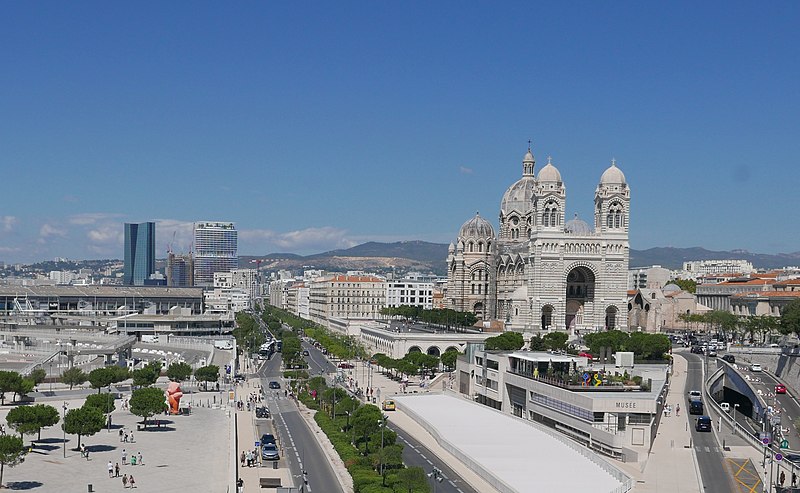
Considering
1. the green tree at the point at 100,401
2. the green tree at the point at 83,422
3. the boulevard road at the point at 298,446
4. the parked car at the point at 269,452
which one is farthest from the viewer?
the green tree at the point at 100,401

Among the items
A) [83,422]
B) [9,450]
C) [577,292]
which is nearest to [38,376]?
[83,422]

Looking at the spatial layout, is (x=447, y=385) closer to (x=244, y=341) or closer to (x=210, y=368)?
(x=210, y=368)

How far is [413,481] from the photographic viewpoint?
4144 centimetres

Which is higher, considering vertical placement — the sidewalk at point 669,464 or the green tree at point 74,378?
the green tree at point 74,378

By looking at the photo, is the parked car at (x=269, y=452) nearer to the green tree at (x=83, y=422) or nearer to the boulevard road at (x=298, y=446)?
the boulevard road at (x=298, y=446)

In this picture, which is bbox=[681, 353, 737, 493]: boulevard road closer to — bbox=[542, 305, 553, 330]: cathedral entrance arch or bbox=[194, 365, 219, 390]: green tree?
bbox=[194, 365, 219, 390]: green tree

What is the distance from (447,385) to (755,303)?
195 ft

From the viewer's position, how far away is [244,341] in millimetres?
135375

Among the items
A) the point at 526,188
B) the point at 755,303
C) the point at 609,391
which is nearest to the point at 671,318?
the point at 755,303

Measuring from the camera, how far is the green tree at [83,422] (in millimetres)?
53188

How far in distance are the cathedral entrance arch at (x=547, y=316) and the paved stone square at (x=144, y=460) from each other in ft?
195

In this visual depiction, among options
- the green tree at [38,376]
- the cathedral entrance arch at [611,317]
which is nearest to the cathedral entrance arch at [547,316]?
the cathedral entrance arch at [611,317]

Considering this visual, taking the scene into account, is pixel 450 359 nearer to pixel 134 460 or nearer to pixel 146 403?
pixel 146 403

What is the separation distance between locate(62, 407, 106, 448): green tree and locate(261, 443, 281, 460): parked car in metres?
8.87
